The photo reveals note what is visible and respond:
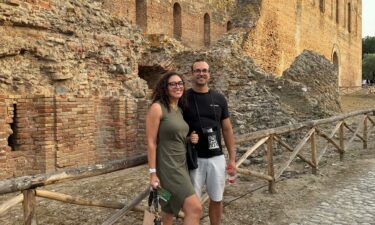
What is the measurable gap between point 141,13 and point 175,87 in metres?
10.5

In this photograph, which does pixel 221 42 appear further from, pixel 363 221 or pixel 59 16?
pixel 363 221

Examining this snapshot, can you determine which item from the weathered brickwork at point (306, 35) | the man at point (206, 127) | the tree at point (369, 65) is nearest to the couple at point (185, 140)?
the man at point (206, 127)

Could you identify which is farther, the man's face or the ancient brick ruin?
the ancient brick ruin

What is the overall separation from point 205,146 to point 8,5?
4334mm

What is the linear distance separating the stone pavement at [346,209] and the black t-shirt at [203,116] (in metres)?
1.90

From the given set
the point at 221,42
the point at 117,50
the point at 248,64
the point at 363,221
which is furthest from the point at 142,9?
the point at 363,221

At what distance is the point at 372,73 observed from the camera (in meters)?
59.1

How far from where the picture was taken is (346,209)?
18.0 ft

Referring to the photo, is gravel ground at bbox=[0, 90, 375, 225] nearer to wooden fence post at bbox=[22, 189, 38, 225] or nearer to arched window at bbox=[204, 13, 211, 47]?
wooden fence post at bbox=[22, 189, 38, 225]

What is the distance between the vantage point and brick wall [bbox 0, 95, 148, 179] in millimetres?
6176

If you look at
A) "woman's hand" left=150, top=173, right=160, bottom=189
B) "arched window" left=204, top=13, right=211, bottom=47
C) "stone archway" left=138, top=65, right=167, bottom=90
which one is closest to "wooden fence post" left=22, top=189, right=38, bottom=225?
"woman's hand" left=150, top=173, right=160, bottom=189

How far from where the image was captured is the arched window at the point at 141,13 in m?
13.3

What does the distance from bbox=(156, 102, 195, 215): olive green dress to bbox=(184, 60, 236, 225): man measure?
0.35 m

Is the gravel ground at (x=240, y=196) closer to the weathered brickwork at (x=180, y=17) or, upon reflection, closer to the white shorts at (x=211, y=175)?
the white shorts at (x=211, y=175)
